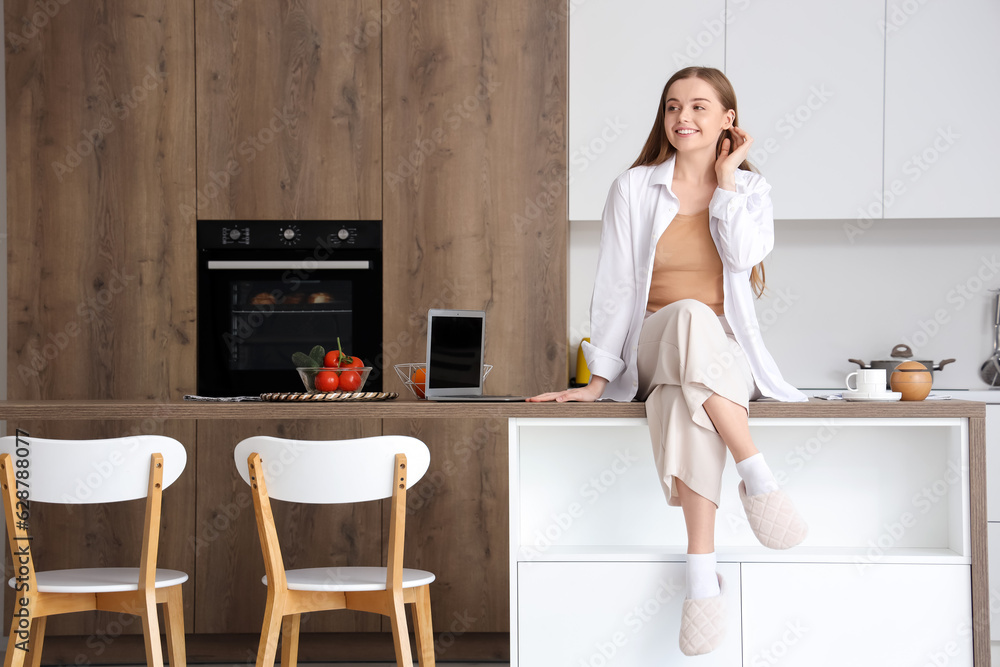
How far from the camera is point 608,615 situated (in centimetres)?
177

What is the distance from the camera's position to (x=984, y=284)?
3566 mm

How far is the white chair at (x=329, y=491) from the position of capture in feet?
5.68

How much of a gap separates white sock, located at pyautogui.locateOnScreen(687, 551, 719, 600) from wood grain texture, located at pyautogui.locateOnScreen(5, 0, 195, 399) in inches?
80.9

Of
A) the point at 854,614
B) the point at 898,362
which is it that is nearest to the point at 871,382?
the point at 854,614

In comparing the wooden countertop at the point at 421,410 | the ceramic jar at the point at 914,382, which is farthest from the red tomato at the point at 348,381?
the ceramic jar at the point at 914,382

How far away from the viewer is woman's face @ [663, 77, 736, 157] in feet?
6.34

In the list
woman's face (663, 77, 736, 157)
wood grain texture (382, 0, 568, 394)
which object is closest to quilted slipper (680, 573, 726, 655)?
woman's face (663, 77, 736, 157)

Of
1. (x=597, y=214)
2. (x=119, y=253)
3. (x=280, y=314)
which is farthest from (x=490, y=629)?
(x=119, y=253)

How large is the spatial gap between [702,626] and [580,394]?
0.52m

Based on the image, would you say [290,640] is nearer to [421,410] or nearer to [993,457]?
[421,410]

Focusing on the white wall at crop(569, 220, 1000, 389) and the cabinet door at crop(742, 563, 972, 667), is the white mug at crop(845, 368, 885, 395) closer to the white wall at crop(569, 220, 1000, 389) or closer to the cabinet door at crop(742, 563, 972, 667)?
the cabinet door at crop(742, 563, 972, 667)

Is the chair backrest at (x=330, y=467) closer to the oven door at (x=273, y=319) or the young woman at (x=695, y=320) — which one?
the young woman at (x=695, y=320)

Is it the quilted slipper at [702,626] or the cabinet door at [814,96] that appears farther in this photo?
the cabinet door at [814,96]

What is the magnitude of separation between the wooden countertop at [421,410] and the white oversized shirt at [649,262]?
5.4 inches
